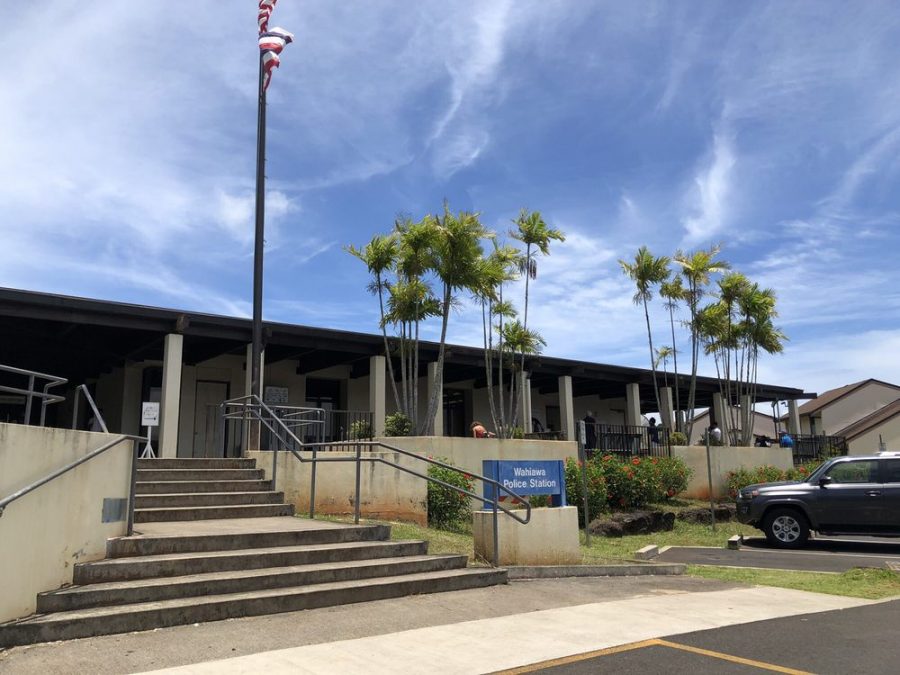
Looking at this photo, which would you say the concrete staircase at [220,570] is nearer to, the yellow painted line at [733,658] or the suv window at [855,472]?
the yellow painted line at [733,658]

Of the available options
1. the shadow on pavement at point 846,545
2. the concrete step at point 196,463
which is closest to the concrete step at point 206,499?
the concrete step at point 196,463

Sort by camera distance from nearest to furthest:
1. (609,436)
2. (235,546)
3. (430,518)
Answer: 1. (235,546)
2. (430,518)
3. (609,436)

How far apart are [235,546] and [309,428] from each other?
10626mm

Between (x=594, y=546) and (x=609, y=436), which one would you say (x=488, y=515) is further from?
(x=609, y=436)

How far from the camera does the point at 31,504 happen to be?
572 centimetres

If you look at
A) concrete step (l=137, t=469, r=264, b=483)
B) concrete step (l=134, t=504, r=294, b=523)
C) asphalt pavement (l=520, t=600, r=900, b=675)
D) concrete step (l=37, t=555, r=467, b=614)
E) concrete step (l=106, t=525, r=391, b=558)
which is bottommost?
asphalt pavement (l=520, t=600, r=900, b=675)

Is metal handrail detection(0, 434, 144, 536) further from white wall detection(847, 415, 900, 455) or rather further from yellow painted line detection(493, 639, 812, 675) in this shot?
white wall detection(847, 415, 900, 455)

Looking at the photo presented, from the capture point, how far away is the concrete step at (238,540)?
7.20m

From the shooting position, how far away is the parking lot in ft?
38.4

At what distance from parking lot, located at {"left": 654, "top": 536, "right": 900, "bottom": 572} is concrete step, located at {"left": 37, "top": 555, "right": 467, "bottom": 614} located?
5.29m

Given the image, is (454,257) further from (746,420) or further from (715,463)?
(746,420)

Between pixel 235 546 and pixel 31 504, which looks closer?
pixel 31 504

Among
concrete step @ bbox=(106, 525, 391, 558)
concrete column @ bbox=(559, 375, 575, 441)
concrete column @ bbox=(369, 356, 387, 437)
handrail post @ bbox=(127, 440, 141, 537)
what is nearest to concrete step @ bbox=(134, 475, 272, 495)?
handrail post @ bbox=(127, 440, 141, 537)

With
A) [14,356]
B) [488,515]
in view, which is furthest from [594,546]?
[14,356]
